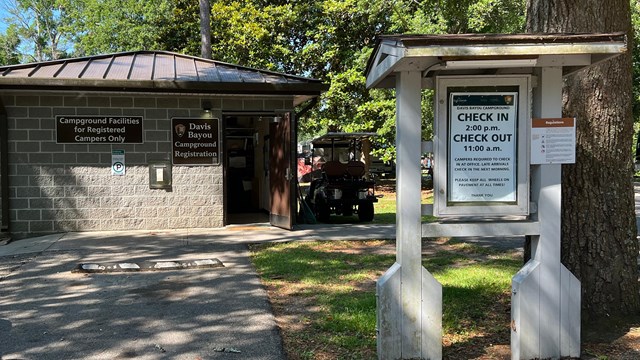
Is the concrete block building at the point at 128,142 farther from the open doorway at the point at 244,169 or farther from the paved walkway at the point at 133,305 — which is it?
the open doorway at the point at 244,169

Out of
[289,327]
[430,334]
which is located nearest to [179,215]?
[289,327]

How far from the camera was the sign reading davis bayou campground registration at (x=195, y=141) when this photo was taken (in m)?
10.6

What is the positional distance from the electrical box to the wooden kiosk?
7311 mm

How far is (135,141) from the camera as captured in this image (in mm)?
10453

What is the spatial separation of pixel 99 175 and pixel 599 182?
876 cm

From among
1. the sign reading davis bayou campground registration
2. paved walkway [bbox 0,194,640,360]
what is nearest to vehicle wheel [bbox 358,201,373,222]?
the sign reading davis bayou campground registration

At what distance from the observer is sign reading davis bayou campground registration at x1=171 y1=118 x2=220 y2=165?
34.7 ft

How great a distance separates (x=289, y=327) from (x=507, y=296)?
243 cm

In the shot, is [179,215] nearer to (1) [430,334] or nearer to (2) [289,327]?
(2) [289,327]

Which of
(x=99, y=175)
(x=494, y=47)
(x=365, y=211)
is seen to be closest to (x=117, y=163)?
(x=99, y=175)

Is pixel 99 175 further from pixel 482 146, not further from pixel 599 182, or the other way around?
pixel 599 182

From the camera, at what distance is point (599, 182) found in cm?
454

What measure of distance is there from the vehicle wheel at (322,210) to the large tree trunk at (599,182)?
26.6 feet

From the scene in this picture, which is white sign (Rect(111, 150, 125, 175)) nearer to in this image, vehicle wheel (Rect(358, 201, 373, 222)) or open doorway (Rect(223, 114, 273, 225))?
open doorway (Rect(223, 114, 273, 225))
